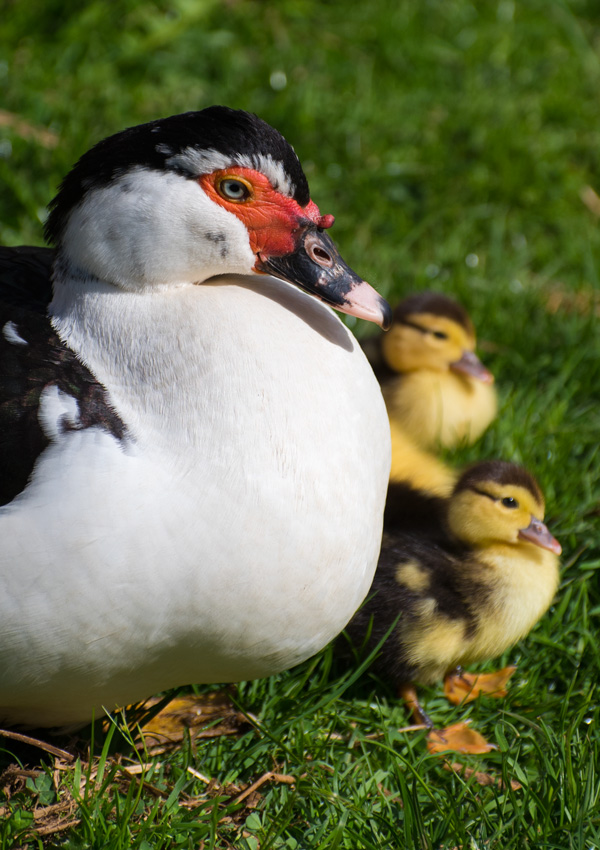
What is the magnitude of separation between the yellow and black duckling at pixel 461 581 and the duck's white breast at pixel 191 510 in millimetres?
501

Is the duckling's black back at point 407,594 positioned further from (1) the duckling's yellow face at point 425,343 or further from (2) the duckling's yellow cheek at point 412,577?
(1) the duckling's yellow face at point 425,343

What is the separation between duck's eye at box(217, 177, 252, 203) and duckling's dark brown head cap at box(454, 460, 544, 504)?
1.20 metres

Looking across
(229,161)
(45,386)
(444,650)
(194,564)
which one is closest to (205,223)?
(229,161)

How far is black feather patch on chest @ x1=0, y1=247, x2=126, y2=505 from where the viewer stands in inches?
84.0

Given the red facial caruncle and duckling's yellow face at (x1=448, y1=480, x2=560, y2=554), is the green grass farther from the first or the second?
the red facial caruncle

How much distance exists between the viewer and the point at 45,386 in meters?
2.20

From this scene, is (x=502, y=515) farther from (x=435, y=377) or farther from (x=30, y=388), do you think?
(x=30, y=388)

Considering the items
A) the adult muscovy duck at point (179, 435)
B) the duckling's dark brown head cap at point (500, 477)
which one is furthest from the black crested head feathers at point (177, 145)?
the duckling's dark brown head cap at point (500, 477)

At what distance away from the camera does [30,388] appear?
86.4 inches

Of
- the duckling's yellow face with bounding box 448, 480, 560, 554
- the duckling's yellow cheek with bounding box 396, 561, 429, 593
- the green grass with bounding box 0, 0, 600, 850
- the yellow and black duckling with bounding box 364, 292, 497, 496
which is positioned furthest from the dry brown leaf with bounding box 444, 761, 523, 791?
the yellow and black duckling with bounding box 364, 292, 497, 496

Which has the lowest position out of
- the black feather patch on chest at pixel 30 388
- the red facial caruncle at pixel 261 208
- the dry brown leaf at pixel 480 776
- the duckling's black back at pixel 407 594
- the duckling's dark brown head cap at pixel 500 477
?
the dry brown leaf at pixel 480 776

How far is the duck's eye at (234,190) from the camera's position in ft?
7.43

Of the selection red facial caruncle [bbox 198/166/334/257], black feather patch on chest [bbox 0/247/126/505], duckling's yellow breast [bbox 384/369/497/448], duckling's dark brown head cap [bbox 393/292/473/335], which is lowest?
duckling's yellow breast [bbox 384/369/497/448]

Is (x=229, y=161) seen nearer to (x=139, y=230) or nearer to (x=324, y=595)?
(x=139, y=230)
